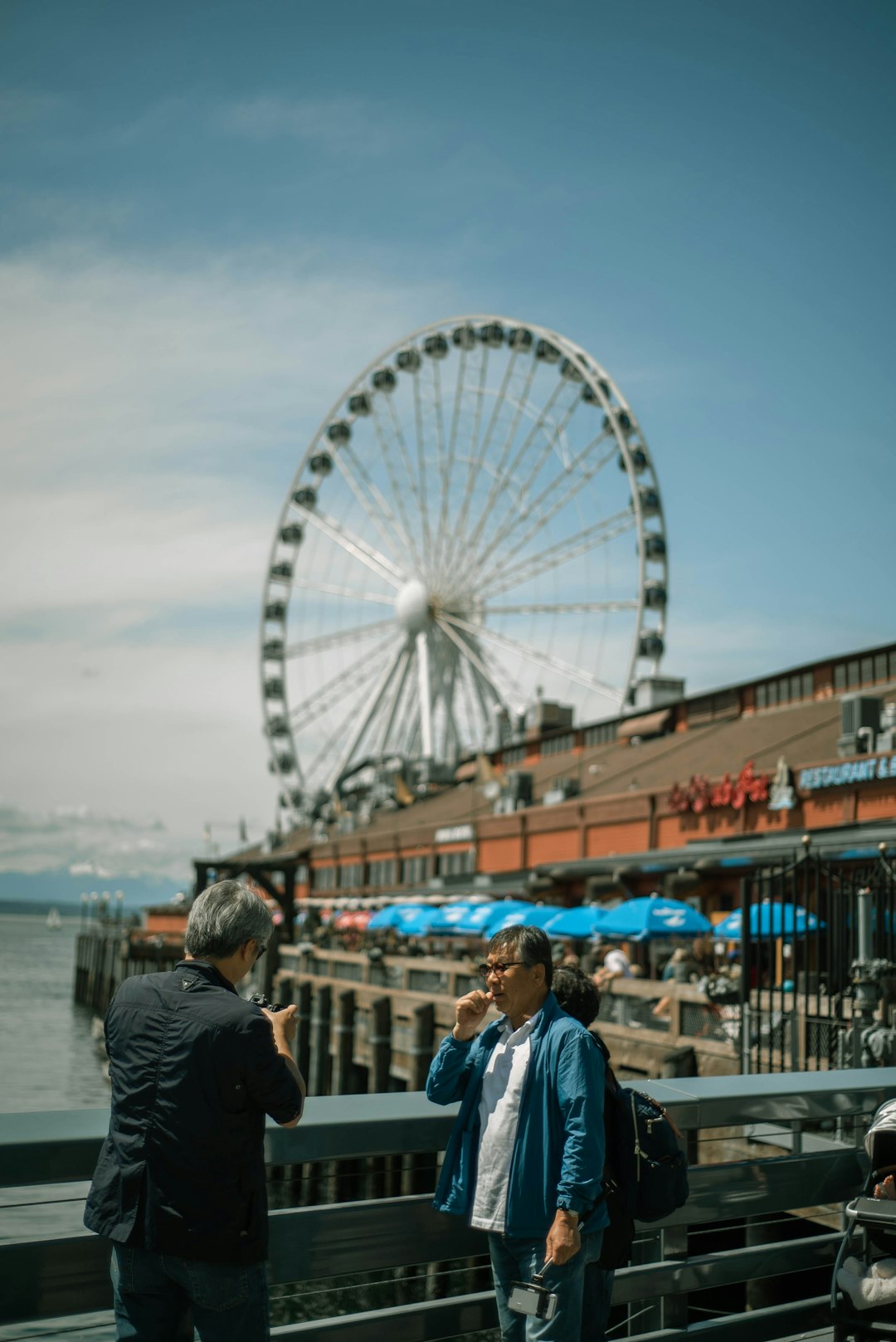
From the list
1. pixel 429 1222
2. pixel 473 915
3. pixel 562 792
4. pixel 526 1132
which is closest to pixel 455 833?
pixel 562 792

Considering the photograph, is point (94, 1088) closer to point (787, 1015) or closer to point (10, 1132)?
point (787, 1015)

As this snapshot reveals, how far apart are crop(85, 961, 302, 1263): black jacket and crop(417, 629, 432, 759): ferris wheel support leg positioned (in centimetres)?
5127

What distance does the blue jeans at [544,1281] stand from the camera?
4.11m

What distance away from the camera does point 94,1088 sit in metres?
34.5

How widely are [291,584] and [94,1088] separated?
31.3m

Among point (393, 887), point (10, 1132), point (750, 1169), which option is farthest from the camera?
point (393, 887)

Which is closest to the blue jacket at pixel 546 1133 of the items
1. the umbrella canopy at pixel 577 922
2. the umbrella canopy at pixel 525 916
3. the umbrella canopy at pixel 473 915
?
the umbrella canopy at pixel 577 922

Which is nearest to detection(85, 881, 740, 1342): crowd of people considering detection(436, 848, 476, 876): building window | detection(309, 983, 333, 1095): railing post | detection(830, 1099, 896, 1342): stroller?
detection(830, 1099, 896, 1342): stroller

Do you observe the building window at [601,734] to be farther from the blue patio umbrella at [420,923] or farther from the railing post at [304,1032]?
the railing post at [304,1032]

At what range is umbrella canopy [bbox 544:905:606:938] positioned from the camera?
23.8 m

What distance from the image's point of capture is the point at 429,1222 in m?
4.49

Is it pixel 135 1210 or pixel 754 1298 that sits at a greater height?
pixel 135 1210

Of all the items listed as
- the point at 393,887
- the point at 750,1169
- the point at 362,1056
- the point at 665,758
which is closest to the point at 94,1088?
the point at 362,1056

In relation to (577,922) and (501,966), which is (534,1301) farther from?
(577,922)
